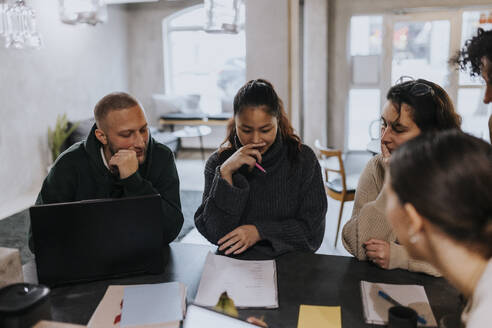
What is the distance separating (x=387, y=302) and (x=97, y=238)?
0.79 m

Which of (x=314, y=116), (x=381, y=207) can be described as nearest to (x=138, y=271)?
(x=381, y=207)

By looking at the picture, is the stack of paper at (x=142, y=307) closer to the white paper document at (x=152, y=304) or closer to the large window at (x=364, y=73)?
the white paper document at (x=152, y=304)

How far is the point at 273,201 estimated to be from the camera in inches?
66.0

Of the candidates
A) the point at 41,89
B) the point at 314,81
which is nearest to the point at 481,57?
the point at 41,89

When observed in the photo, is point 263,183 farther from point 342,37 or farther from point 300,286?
point 342,37

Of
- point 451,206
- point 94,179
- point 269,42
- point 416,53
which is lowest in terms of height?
point 94,179

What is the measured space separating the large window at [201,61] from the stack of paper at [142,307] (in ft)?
20.9

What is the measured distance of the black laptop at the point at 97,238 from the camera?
1.20 m

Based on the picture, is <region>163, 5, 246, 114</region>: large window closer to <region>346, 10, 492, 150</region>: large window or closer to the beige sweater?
<region>346, 10, 492, 150</region>: large window

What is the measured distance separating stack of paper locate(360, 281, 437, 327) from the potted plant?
4.92 meters

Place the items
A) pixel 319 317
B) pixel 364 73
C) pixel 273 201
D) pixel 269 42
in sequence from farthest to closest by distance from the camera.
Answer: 1. pixel 364 73
2. pixel 269 42
3. pixel 273 201
4. pixel 319 317

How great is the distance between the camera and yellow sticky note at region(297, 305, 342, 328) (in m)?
1.04

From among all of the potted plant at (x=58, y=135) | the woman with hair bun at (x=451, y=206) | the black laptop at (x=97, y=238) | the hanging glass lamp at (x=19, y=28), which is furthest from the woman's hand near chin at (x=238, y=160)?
the potted plant at (x=58, y=135)

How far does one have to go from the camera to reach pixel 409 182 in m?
0.76
